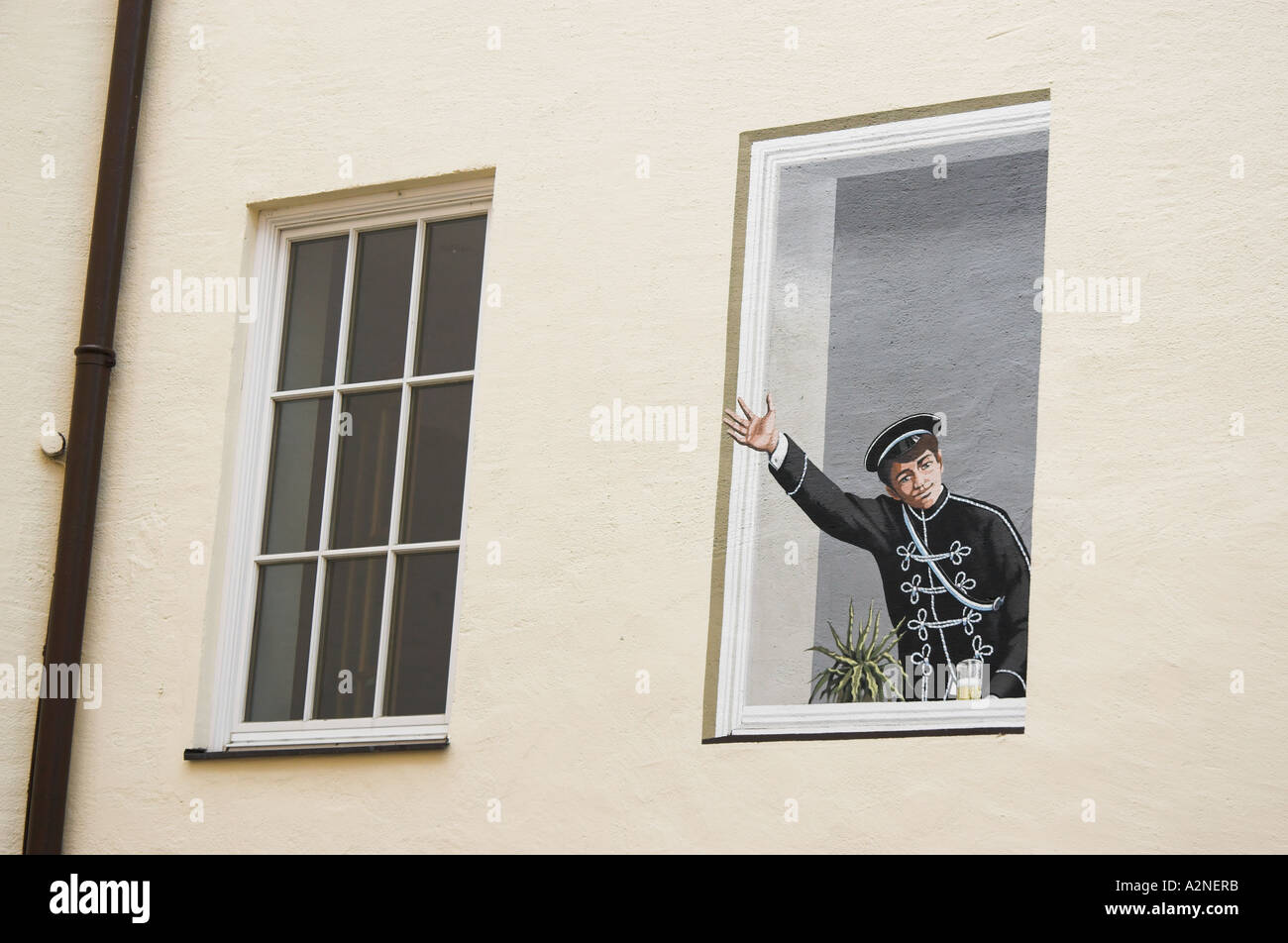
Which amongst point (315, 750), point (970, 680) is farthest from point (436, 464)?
point (970, 680)

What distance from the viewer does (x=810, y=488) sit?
5.97 metres

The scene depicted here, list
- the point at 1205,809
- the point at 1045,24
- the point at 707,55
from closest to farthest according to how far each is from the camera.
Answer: the point at 1205,809, the point at 1045,24, the point at 707,55

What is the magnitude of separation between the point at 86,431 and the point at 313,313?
96 centimetres

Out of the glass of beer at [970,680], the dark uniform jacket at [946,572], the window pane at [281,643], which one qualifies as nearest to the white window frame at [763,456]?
the glass of beer at [970,680]

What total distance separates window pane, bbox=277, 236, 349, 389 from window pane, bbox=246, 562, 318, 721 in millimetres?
738

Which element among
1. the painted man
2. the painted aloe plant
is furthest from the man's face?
the painted aloe plant

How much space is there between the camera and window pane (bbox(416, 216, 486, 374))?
6742 millimetres

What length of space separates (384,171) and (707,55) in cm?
131

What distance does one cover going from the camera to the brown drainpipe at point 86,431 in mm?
6672

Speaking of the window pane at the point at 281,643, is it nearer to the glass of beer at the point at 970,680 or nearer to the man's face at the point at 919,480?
the man's face at the point at 919,480

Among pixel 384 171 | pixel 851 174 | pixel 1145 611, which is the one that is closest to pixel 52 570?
pixel 384 171

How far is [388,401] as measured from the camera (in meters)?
6.83

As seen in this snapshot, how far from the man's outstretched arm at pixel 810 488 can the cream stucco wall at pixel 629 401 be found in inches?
5.2
